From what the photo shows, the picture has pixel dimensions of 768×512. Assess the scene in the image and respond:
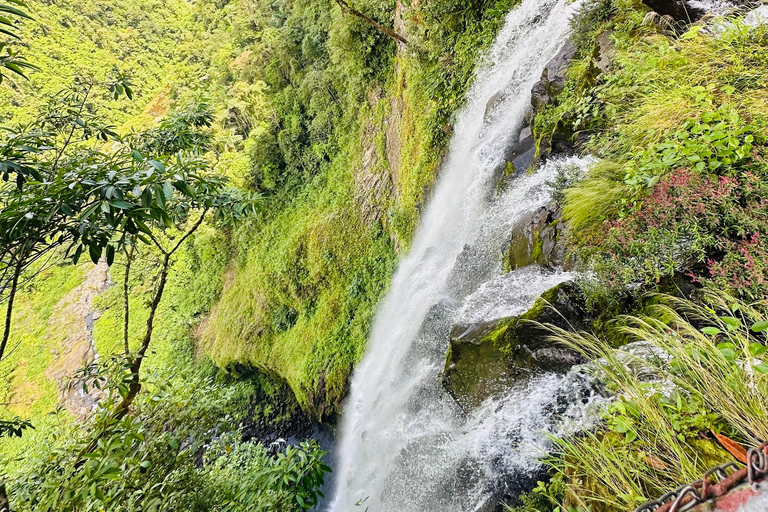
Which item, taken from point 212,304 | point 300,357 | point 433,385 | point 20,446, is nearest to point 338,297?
point 300,357

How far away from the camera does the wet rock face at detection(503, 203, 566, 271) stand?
11.6 ft

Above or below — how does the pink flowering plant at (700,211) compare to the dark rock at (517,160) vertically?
below

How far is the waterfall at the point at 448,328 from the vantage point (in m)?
3.05

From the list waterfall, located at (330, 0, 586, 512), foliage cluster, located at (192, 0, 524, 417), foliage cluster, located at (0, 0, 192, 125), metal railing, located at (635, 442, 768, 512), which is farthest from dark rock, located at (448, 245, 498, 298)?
foliage cluster, located at (0, 0, 192, 125)

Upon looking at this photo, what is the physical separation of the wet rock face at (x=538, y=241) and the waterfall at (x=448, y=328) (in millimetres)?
170

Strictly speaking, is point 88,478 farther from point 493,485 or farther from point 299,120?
point 299,120

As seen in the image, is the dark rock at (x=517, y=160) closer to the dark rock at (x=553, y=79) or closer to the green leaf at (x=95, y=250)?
the dark rock at (x=553, y=79)

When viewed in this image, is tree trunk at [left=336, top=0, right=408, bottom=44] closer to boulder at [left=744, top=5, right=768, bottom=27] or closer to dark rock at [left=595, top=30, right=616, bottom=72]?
dark rock at [left=595, top=30, right=616, bottom=72]

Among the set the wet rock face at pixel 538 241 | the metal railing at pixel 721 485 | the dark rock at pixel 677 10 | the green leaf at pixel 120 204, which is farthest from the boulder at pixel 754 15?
the green leaf at pixel 120 204

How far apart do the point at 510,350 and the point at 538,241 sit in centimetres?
124

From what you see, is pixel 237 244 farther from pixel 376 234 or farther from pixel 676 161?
pixel 676 161

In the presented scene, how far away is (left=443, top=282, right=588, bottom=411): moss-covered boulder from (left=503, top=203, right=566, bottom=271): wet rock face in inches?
22.4

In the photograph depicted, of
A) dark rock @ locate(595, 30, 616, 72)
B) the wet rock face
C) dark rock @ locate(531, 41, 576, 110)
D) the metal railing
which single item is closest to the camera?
the metal railing

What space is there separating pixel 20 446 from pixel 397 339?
48.9 ft
